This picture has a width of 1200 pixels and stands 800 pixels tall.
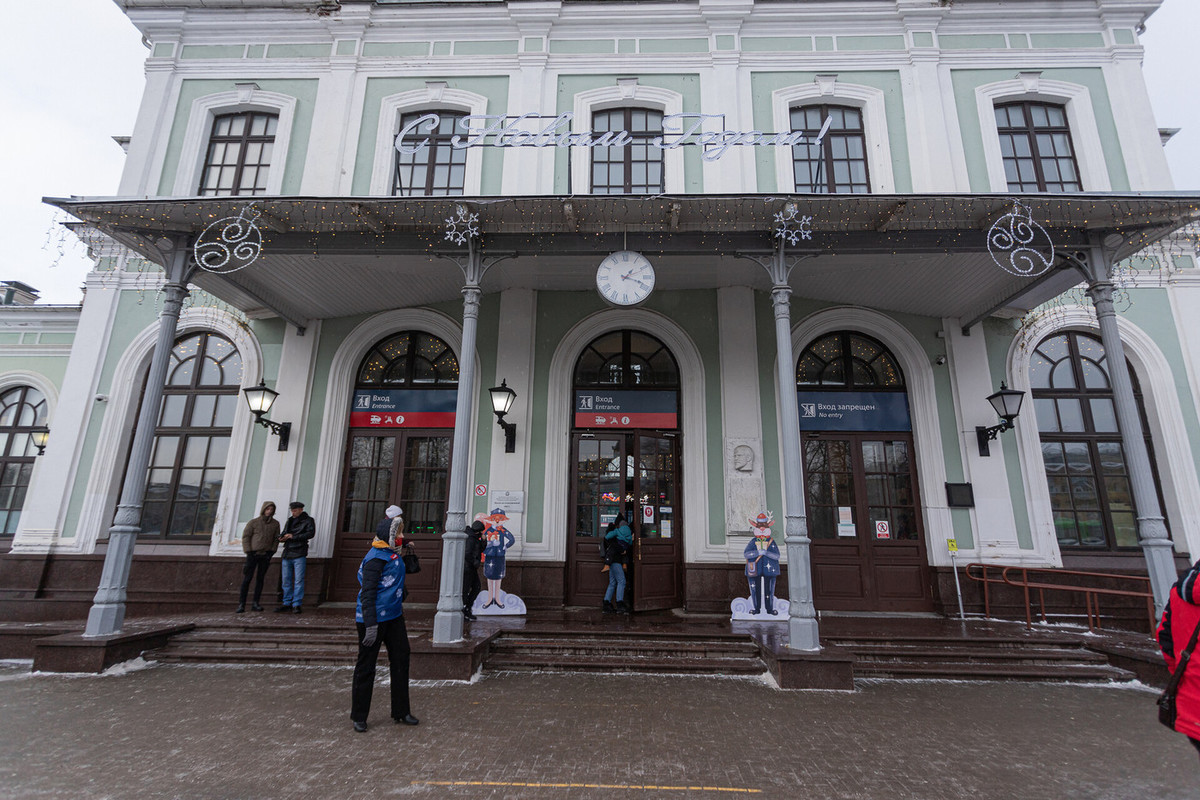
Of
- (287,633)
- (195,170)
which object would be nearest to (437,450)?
(287,633)

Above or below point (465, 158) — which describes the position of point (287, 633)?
below

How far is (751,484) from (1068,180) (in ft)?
24.6

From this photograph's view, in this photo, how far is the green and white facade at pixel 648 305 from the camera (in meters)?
8.60

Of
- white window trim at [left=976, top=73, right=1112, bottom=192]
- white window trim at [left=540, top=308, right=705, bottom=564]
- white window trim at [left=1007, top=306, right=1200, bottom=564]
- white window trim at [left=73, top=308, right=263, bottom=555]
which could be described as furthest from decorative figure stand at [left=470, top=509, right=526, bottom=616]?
white window trim at [left=976, top=73, right=1112, bottom=192]

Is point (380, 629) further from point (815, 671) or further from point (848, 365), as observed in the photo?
point (848, 365)

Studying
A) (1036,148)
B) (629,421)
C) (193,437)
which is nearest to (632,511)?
(629,421)

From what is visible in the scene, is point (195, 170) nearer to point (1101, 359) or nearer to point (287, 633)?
point (287, 633)

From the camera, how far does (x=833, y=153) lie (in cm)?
987

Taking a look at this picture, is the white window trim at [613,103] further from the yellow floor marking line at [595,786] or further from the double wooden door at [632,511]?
the yellow floor marking line at [595,786]

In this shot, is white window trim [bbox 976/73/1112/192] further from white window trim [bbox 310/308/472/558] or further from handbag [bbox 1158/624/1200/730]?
white window trim [bbox 310/308/472/558]

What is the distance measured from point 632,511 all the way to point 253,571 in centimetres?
565

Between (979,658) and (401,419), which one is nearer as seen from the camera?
(979,658)

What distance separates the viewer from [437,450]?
31.4 feet

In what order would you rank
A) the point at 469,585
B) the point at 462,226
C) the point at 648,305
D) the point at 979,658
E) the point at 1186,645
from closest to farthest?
the point at 1186,645 → the point at 979,658 → the point at 462,226 → the point at 469,585 → the point at 648,305
